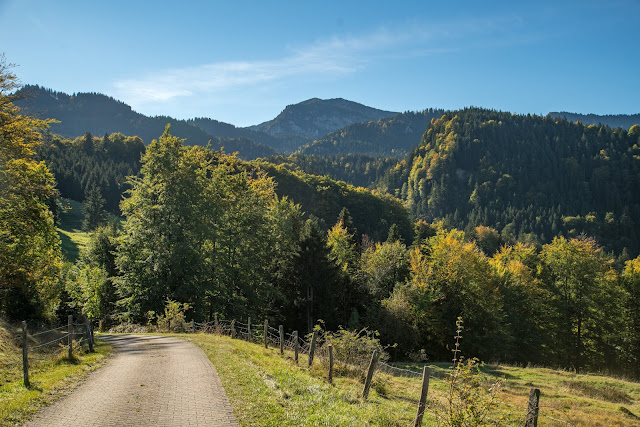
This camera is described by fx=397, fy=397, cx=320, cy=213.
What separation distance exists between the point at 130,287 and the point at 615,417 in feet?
100

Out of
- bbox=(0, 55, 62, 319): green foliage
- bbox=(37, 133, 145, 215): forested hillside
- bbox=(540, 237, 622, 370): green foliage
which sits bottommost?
bbox=(540, 237, 622, 370): green foliage

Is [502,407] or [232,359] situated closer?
[502,407]

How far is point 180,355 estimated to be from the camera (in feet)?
54.5

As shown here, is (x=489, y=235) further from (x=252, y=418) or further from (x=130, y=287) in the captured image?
(x=252, y=418)

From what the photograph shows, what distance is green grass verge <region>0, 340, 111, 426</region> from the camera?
884 cm

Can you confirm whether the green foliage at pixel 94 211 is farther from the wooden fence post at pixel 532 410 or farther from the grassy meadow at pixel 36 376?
the wooden fence post at pixel 532 410

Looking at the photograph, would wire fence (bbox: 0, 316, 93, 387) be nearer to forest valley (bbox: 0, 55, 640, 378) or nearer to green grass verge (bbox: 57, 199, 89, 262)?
forest valley (bbox: 0, 55, 640, 378)

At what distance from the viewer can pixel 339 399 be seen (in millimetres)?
10938

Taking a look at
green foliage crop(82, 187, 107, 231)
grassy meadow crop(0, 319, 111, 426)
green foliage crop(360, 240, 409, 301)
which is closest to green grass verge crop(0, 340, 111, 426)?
grassy meadow crop(0, 319, 111, 426)

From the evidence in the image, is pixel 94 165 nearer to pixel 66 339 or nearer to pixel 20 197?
pixel 20 197

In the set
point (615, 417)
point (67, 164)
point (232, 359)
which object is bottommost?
point (615, 417)

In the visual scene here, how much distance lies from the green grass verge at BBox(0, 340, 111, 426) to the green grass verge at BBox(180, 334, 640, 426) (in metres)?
4.35

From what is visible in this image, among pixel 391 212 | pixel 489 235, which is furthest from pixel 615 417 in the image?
pixel 489 235

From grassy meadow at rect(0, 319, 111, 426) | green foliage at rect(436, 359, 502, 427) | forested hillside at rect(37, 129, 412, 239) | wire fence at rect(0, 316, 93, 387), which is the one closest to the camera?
green foliage at rect(436, 359, 502, 427)
